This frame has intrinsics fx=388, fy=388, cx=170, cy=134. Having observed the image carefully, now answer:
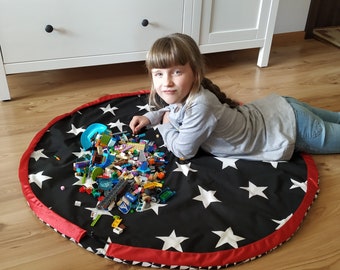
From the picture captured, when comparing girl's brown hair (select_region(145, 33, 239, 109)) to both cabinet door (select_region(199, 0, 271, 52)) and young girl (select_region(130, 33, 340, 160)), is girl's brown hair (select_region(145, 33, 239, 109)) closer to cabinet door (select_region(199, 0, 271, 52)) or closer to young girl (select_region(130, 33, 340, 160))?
young girl (select_region(130, 33, 340, 160))

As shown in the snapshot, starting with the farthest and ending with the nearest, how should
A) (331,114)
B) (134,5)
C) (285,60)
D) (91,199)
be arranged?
(285,60) → (134,5) → (331,114) → (91,199)

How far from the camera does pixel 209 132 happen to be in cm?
113

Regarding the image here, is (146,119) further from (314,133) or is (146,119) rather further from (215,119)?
(314,133)

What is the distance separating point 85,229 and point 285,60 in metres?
1.47

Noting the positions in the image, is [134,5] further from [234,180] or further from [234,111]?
[234,180]

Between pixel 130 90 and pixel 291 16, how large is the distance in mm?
1153

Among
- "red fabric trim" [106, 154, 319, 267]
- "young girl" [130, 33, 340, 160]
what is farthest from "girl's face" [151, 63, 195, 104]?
"red fabric trim" [106, 154, 319, 267]

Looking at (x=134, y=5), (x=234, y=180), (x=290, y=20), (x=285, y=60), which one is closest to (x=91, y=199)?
(x=234, y=180)

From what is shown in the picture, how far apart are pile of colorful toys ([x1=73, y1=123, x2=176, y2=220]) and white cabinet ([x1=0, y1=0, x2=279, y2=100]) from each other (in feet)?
1.35

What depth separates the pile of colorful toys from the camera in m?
1.05

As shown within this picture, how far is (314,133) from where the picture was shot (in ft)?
4.04

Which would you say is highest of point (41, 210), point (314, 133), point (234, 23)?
point (234, 23)

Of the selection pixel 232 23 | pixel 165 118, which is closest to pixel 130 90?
pixel 165 118

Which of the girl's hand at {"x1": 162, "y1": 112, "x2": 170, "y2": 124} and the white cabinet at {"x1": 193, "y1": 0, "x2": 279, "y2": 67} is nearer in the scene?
the girl's hand at {"x1": 162, "y1": 112, "x2": 170, "y2": 124}
